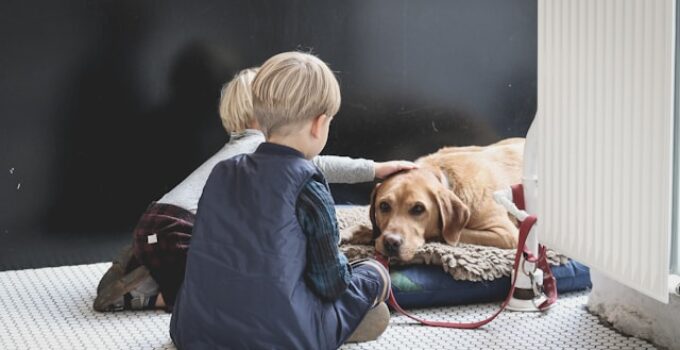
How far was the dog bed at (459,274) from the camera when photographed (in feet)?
8.05

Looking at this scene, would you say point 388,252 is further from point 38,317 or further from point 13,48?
point 13,48

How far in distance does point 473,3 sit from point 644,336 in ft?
5.60

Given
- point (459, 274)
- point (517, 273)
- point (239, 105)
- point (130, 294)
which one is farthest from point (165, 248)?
point (517, 273)

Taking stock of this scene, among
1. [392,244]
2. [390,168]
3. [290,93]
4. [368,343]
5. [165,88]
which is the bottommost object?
[368,343]

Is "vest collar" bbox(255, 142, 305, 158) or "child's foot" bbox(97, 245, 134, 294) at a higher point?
"vest collar" bbox(255, 142, 305, 158)

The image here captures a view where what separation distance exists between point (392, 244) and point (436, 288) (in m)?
0.18

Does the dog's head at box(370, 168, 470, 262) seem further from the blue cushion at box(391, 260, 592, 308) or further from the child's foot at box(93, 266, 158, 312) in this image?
the child's foot at box(93, 266, 158, 312)

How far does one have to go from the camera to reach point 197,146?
124 inches

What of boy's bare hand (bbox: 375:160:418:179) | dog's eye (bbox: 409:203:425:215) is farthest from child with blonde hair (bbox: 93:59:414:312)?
dog's eye (bbox: 409:203:425:215)

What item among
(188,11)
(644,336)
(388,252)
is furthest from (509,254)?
(188,11)

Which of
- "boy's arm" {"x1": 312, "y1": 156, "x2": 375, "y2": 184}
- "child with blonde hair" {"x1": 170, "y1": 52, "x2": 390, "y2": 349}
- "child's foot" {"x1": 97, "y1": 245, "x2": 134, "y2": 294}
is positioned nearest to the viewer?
"child with blonde hair" {"x1": 170, "y1": 52, "x2": 390, "y2": 349}

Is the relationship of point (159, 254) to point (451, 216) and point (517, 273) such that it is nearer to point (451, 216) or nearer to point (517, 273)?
point (451, 216)

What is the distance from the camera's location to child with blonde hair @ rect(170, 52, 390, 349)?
183 cm

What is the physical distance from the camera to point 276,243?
183cm
